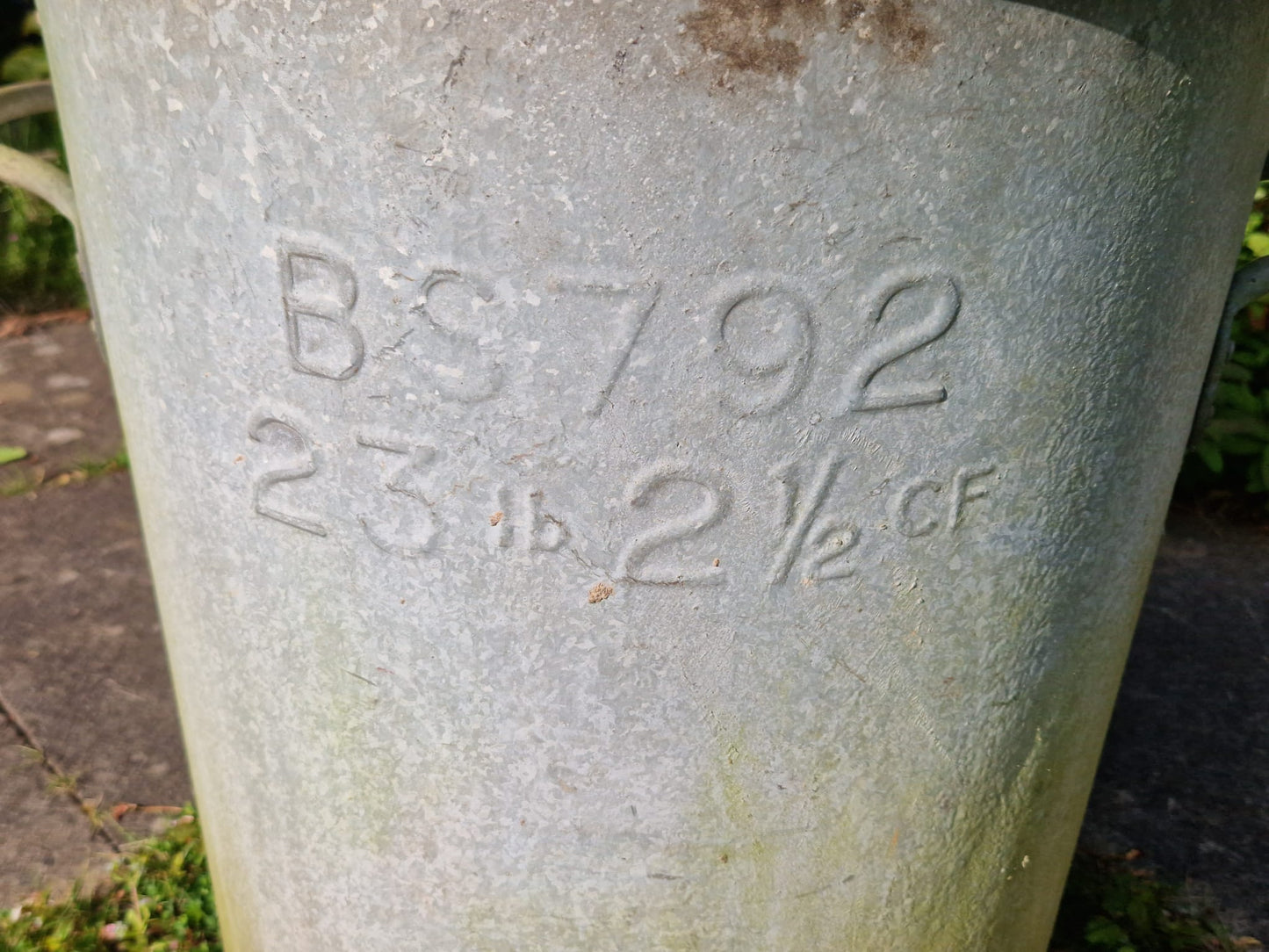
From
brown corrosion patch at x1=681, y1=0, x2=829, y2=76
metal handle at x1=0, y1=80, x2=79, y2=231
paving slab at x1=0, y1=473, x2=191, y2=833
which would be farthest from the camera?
paving slab at x1=0, y1=473, x2=191, y2=833

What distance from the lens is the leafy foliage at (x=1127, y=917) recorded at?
70.3 inches

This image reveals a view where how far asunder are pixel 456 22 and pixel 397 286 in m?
0.21

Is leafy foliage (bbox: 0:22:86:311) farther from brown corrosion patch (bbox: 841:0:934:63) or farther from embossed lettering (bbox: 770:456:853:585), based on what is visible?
brown corrosion patch (bbox: 841:0:934:63)

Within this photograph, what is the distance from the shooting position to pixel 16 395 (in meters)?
3.60

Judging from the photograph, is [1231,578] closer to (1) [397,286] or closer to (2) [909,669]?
(2) [909,669]

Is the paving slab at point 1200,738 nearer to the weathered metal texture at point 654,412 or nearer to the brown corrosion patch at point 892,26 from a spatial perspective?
the weathered metal texture at point 654,412

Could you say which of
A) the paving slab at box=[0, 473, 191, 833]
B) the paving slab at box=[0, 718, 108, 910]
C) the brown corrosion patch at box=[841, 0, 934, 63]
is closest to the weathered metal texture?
the brown corrosion patch at box=[841, 0, 934, 63]

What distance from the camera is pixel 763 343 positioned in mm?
970

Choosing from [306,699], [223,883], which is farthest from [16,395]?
[306,699]

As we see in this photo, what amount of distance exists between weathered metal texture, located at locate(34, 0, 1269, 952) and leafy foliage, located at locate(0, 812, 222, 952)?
24.8 inches

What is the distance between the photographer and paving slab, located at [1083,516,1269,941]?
6.42ft

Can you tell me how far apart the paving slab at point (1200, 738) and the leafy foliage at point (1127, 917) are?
4 cm

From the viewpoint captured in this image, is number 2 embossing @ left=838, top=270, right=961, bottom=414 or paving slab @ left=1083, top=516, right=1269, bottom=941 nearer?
number 2 embossing @ left=838, top=270, right=961, bottom=414

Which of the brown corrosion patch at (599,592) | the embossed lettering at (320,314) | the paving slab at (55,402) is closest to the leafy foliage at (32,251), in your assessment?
the paving slab at (55,402)
